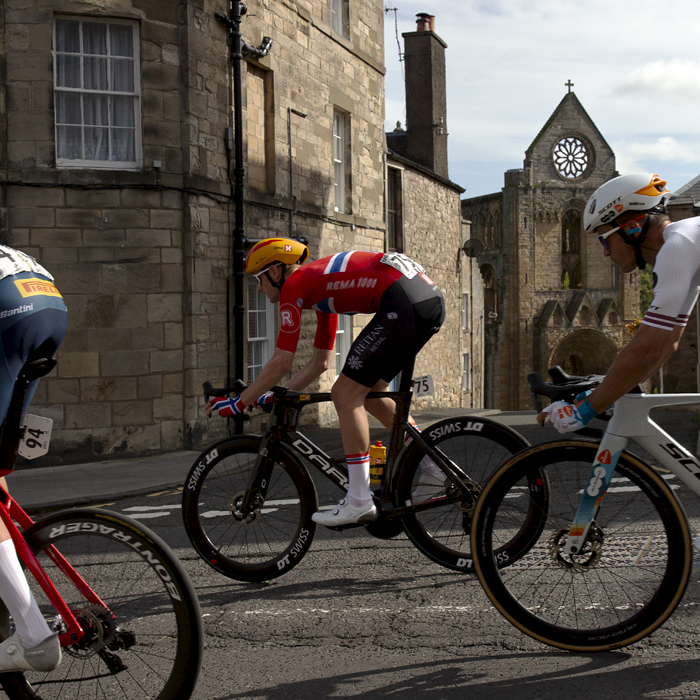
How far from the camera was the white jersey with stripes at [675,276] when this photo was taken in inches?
114

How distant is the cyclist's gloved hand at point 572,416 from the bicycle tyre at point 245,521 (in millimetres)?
1615

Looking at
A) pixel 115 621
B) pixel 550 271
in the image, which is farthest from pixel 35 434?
pixel 550 271

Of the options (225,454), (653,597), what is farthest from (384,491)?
(653,597)

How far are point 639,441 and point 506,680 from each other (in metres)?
1.07

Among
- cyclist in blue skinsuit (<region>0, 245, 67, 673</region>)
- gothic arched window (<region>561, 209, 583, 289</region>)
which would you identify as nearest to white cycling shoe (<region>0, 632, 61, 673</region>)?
cyclist in blue skinsuit (<region>0, 245, 67, 673</region>)

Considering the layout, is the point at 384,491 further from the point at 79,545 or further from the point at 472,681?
the point at 79,545

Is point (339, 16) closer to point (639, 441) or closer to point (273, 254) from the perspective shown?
point (273, 254)

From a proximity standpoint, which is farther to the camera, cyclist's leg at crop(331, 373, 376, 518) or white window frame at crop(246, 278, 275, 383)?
white window frame at crop(246, 278, 275, 383)

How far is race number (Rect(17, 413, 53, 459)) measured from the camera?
105 inches

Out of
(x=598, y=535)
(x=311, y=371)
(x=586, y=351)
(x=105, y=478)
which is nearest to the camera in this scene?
(x=598, y=535)

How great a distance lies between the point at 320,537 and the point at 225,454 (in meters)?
1.32

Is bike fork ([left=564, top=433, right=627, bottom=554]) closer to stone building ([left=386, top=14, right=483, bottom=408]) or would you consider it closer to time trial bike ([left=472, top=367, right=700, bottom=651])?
time trial bike ([left=472, top=367, right=700, bottom=651])

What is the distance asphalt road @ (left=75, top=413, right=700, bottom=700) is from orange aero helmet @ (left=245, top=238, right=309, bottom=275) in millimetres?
→ 1790

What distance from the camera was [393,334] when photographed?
161 inches
